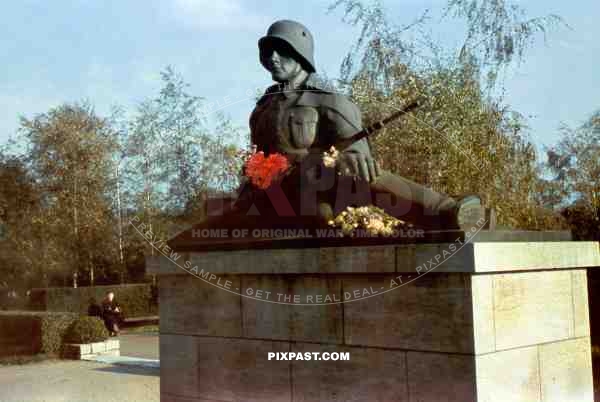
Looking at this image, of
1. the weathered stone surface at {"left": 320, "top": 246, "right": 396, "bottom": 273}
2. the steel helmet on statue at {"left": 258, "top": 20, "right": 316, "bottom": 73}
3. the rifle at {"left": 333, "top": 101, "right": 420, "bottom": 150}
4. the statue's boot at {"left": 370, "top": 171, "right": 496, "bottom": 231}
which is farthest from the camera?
the steel helmet on statue at {"left": 258, "top": 20, "right": 316, "bottom": 73}

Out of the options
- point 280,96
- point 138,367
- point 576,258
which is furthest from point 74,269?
point 576,258

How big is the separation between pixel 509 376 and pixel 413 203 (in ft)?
4.96

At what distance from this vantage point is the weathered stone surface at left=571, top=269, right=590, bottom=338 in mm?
5906

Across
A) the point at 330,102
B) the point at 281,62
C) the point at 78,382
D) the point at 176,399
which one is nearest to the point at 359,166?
the point at 330,102

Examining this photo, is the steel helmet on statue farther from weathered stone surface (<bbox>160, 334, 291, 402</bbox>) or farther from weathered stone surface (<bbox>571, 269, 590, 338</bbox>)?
weathered stone surface (<bbox>571, 269, 590, 338</bbox>)

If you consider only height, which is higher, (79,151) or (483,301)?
(79,151)

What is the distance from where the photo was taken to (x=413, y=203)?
230 inches

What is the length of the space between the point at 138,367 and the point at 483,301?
30.9 ft

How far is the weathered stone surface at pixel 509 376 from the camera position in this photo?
492 cm

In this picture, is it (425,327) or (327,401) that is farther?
(327,401)

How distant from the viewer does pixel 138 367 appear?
13094 millimetres

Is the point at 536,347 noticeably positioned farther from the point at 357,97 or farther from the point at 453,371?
the point at 357,97

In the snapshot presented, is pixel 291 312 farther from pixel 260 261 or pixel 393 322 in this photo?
pixel 393 322

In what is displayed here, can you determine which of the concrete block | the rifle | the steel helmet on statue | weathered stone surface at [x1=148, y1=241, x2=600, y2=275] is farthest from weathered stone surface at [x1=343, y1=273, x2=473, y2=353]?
the concrete block
